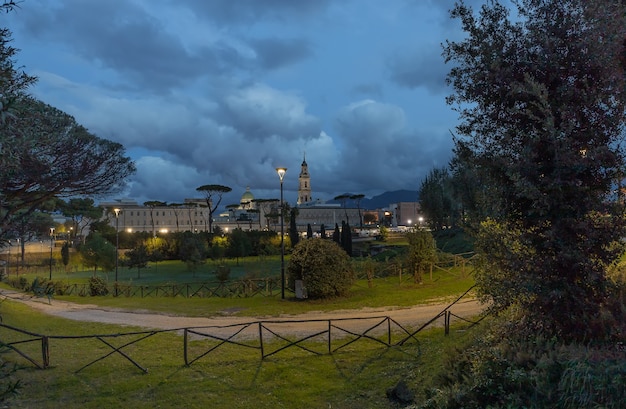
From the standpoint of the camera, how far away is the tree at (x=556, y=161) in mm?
6125

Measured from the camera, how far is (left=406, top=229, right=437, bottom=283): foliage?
22328 mm

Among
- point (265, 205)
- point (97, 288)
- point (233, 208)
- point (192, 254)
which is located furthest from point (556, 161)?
point (233, 208)

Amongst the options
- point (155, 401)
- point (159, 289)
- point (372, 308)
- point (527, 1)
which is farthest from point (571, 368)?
point (159, 289)

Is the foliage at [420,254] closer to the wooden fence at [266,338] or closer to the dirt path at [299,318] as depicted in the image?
the dirt path at [299,318]

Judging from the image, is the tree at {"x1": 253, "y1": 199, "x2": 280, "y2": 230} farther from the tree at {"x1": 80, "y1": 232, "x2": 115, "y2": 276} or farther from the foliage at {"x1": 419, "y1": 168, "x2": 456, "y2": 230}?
the tree at {"x1": 80, "y1": 232, "x2": 115, "y2": 276}

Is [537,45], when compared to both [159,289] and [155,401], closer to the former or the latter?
[155,401]

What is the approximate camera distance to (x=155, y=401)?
821 centimetres

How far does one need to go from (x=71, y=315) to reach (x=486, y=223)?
17381 mm

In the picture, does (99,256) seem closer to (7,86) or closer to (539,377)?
(7,86)

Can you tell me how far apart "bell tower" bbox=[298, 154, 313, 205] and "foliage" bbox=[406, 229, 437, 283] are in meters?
139

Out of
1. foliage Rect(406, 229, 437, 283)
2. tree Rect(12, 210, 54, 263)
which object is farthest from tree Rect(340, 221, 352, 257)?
tree Rect(12, 210, 54, 263)

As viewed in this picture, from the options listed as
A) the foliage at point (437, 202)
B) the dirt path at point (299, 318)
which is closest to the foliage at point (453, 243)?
the foliage at point (437, 202)

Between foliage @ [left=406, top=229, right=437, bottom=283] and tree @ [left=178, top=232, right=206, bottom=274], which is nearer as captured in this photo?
foliage @ [left=406, top=229, right=437, bottom=283]

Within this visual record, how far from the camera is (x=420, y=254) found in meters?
22.3
